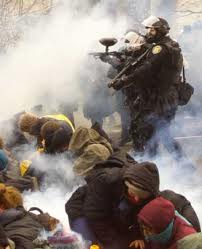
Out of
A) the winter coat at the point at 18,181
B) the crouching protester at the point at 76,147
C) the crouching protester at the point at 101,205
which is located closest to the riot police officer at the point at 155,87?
the crouching protester at the point at 76,147

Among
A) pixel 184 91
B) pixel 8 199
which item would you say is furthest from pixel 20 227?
pixel 184 91

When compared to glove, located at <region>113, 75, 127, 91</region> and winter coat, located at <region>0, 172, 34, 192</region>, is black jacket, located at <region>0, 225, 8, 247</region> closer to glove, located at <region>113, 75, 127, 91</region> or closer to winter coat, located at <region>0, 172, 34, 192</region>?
winter coat, located at <region>0, 172, 34, 192</region>

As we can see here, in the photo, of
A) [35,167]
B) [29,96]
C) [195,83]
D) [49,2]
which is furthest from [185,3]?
[35,167]

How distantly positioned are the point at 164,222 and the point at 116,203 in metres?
0.80

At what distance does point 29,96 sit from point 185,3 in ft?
39.7

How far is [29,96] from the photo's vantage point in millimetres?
9805

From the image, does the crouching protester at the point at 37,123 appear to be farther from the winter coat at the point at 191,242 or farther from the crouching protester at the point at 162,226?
the winter coat at the point at 191,242

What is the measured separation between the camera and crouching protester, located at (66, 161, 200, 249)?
4.31 metres

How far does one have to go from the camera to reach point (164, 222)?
3.80 metres

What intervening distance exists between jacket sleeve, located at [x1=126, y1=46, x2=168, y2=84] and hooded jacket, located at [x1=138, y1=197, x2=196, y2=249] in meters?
3.52

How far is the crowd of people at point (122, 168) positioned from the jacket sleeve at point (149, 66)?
1cm

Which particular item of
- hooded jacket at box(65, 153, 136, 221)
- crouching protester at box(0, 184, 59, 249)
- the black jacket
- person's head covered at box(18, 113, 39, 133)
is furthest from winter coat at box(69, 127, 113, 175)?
the black jacket

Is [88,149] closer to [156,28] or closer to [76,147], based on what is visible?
[76,147]

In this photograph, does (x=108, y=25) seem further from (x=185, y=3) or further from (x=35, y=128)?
(x=185, y=3)
